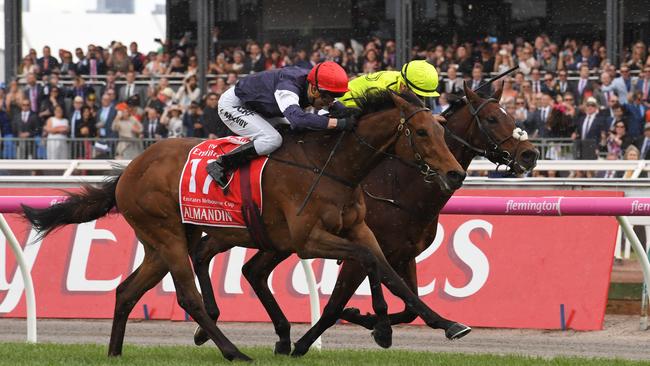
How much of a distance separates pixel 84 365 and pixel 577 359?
259cm

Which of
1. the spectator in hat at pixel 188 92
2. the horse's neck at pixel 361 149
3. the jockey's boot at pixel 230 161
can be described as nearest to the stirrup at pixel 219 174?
the jockey's boot at pixel 230 161

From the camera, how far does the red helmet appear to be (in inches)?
260

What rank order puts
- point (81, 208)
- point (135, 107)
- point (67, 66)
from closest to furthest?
point (81, 208)
point (135, 107)
point (67, 66)

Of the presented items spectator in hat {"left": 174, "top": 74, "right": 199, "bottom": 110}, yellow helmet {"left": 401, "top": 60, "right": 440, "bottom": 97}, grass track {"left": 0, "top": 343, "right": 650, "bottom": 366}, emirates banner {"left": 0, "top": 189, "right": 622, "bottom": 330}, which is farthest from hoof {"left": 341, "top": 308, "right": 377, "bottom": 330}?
spectator in hat {"left": 174, "top": 74, "right": 199, "bottom": 110}

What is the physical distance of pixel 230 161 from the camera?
6805mm

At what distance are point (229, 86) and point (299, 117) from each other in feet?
Answer: 32.9

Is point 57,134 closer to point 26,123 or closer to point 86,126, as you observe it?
point 86,126

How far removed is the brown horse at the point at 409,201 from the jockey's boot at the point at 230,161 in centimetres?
76

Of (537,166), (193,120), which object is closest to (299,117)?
(537,166)

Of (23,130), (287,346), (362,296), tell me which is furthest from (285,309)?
(23,130)

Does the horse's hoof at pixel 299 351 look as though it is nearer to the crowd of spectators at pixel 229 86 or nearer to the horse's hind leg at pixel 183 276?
the horse's hind leg at pixel 183 276

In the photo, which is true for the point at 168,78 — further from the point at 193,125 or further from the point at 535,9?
the point at 535,9

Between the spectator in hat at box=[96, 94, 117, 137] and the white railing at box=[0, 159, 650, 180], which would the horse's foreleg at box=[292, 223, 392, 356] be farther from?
the spectator in hat at box=[96, 94, 117, 137]

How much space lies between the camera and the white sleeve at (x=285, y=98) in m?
6.64
